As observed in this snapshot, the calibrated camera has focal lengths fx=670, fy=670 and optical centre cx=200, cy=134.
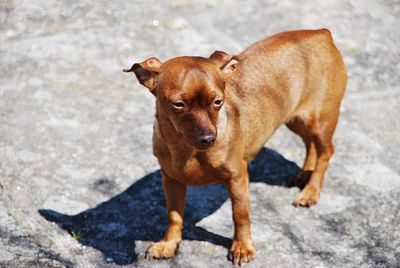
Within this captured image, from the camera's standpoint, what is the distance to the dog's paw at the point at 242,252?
5164 mm

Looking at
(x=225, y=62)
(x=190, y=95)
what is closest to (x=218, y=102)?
(x=190, y=95)

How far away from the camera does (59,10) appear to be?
27.6ft

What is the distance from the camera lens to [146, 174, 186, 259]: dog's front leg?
522 centimetres

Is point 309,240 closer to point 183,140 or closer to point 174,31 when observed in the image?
point 183,140

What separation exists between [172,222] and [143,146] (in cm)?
133

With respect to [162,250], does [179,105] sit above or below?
above

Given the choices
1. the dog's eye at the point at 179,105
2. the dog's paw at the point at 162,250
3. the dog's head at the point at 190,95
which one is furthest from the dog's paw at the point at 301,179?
the dog's eye at the point at 179,105

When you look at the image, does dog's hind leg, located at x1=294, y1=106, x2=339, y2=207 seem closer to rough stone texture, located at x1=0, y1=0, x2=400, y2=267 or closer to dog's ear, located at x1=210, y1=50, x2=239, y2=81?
rough stone texture, located at x1=0, y1=0, x2=400, y2=267

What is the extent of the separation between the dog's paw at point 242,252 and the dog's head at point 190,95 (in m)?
1.13

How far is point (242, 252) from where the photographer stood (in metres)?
5.17

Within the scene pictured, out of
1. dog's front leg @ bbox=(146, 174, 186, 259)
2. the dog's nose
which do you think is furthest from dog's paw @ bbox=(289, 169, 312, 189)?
the dog's nose

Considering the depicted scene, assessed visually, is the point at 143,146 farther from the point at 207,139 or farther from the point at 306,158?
the point at 207,139

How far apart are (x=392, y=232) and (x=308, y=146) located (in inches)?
45.8

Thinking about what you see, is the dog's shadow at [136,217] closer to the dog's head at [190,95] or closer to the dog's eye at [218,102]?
the dog's head at [190,95]
